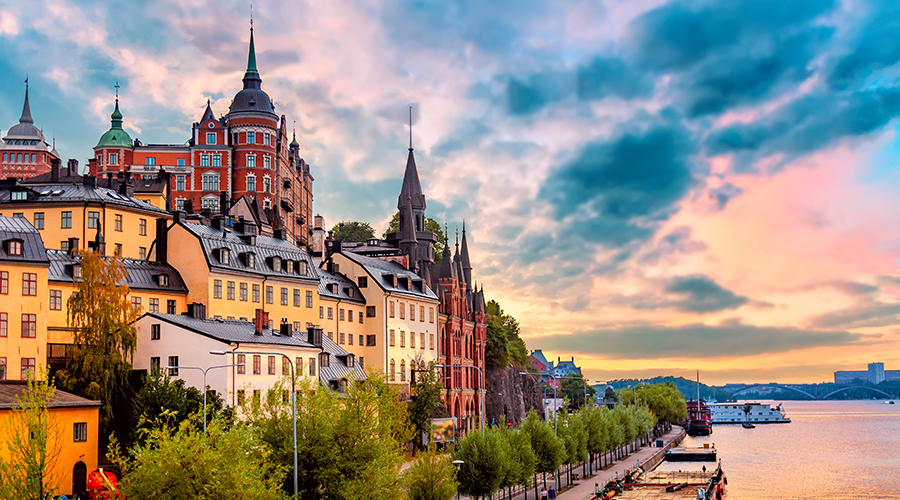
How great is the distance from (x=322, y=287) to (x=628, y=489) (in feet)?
118

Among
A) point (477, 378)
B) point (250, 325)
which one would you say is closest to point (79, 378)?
point (250, 325)

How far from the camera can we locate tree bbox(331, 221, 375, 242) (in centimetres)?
18012

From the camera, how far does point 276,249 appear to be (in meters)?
92.2

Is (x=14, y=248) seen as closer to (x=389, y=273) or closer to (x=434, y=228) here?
(x=389, y=273)

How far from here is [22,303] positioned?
6694 cm

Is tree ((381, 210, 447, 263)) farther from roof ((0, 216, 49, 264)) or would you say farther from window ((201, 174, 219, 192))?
Answer: roof ((0, 216, 49, 264))

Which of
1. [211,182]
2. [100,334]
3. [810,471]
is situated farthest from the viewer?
[211,182]

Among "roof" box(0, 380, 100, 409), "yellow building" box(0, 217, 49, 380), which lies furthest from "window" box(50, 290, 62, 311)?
"roof" box(0, 380, 100, 409)

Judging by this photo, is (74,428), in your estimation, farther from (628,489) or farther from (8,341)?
(628,489)

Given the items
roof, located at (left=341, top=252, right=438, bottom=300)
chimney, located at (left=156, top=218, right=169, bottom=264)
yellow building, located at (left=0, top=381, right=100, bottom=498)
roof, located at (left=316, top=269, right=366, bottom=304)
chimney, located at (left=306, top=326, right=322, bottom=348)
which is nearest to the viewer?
yellow building, located at (left=0, top=381, right=100, bottom=498)

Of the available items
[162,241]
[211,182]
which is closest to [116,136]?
[211,182]

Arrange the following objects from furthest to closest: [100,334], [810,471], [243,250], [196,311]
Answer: [810,471] → [243,250] → [196,311] → [100,334]

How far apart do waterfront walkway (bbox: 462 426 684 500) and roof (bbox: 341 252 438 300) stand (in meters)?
25.4

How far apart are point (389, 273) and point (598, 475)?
1230 inches
